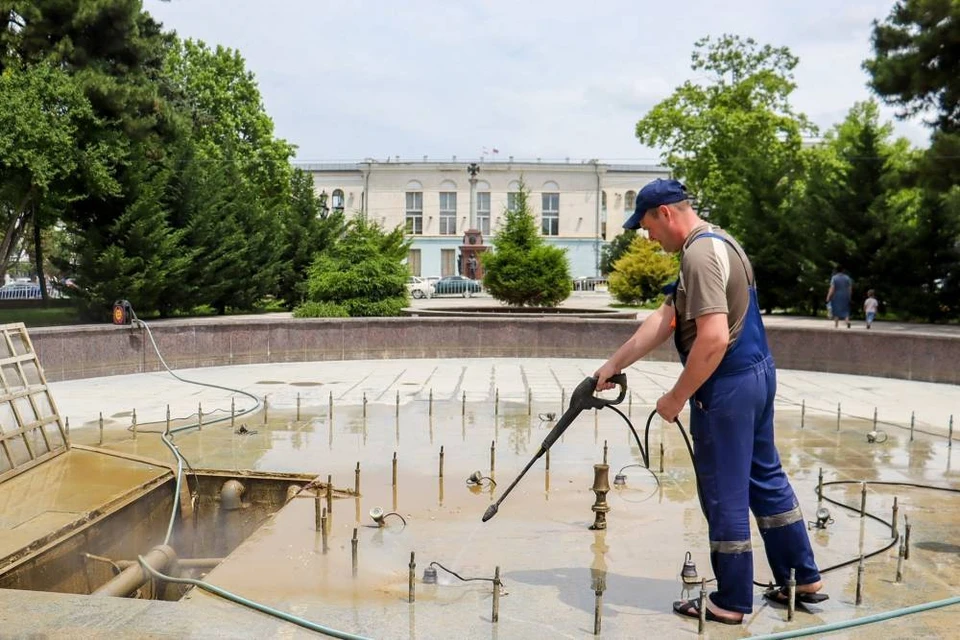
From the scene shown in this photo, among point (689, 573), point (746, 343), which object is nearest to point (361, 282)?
point (689, 573)

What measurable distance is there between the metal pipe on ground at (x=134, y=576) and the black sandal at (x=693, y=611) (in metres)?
2.93

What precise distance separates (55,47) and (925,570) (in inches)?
990

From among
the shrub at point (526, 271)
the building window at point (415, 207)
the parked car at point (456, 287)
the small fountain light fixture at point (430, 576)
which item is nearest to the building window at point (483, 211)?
the building window at point (415, 207)

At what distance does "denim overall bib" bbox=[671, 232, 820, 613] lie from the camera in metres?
4.11

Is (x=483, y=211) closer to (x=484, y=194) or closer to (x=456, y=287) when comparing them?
(x=484, y=194)

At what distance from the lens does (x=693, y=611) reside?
4.34 m

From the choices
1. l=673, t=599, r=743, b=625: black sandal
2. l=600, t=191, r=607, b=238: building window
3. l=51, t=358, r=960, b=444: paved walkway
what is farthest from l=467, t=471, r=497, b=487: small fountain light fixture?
l=600, t=191, r=607, b=238: building window

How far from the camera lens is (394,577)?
16.2 ft

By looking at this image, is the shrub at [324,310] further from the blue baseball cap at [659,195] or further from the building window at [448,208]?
the building window at [448,208]

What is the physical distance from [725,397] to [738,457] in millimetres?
280

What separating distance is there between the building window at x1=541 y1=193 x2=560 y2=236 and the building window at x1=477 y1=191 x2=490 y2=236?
177 inches

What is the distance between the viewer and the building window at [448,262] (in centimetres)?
7550

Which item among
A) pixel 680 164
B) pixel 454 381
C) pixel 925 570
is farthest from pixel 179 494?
pixel 680 164

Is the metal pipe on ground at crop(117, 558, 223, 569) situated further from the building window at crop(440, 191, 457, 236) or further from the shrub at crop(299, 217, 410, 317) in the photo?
the building window at crop(440, 191, 457, 236)
